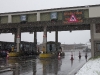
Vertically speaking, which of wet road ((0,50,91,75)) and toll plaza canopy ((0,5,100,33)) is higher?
toll plaza canopy ((0,5,100,33))

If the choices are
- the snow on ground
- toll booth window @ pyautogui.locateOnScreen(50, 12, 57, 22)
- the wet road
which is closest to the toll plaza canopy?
toll booth window @ pyautogui.locateOnScreen(50, 12, 57, 22)

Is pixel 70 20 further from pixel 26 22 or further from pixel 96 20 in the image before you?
pixel 26 22

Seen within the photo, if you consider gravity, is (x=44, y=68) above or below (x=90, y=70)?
below

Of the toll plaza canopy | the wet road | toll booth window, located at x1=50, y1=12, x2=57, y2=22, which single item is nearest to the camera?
the wet road

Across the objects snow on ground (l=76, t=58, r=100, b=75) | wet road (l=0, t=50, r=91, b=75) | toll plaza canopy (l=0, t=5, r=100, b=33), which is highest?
toll plaza canopy (l=0, t=5, r=100, b=33)

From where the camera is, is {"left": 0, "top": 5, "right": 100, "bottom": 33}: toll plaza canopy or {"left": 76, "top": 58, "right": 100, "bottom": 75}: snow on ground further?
{"left": 0, "top": 5, "right": 100, "bottom": 33}: toll plaza canopy

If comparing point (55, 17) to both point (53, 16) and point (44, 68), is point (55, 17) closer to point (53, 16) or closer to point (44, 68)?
point (53, 16)

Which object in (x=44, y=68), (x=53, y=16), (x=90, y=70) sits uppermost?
(x=53, y=16)

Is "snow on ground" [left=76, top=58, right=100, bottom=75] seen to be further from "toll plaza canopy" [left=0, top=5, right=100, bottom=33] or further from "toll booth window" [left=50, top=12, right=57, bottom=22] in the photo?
"toll booth window" [left=50, top=12, right=57, bottom=22]

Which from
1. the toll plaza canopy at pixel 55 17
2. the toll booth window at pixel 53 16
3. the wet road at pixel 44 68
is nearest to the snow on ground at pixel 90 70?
the wet road at pixel 44 68

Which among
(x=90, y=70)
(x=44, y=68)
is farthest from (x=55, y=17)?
(x=90, y=70)

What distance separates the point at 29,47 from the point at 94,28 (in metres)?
23.2

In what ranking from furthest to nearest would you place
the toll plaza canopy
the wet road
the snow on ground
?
the toll plaza canopy < the wet road < the snow on ground

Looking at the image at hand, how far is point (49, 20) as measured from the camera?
34469 mm
